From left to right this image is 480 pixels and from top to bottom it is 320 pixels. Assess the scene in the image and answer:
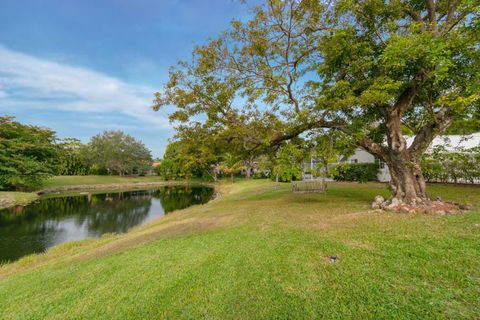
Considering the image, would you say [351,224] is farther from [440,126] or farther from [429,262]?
[440,126]

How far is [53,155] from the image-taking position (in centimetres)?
3306

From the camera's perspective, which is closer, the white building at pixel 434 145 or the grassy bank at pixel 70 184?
the white building at pixel 434 145

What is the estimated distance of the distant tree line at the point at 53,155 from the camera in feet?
86.8

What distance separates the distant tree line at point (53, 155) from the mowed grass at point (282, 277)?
94.1 feet

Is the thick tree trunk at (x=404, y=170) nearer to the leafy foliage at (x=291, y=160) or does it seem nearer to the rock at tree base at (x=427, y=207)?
the rock at tree base at (x=427, y=207)

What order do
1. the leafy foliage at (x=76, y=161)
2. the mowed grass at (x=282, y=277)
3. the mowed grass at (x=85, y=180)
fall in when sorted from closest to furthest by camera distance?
the mowed grass at (x=282, y=277), the mowed grass at (x=85, y=180), the leafy foliage at (x=76, y=161)

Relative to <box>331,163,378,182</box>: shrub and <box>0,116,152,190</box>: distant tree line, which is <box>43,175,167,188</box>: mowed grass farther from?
<box>331,163,378,182</box>: shrub

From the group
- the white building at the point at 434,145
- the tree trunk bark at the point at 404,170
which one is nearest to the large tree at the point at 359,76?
the tree trunk bark at the point at 404,170

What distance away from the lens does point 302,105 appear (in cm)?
865

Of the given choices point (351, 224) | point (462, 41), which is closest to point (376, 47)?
point (462, 41)

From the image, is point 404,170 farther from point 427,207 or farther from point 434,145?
point 434,145

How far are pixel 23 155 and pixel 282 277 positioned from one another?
3795cm

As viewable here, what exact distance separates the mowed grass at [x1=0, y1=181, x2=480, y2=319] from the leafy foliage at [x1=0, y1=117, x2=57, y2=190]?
1113 inches

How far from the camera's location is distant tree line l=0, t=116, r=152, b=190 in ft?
86.8
